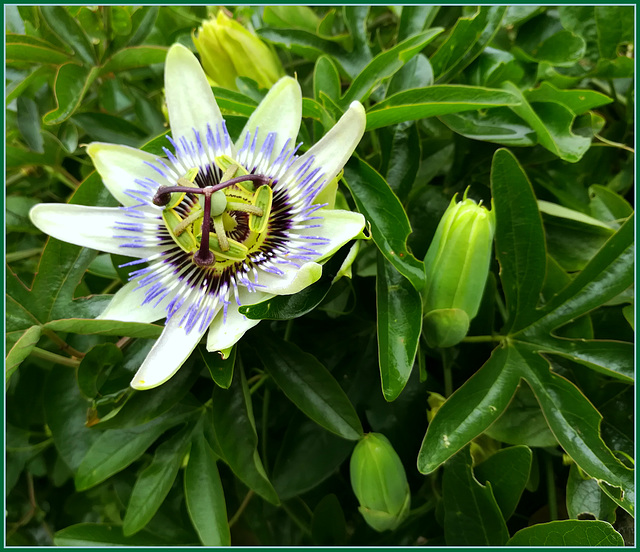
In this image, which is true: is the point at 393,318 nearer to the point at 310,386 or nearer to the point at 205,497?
the point at 310,386

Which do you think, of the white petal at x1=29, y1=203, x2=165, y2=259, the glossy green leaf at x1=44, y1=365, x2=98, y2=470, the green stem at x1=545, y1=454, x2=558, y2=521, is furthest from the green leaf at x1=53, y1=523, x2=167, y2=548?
the green stem at x1=545, y1=454, x2=558, y2=521

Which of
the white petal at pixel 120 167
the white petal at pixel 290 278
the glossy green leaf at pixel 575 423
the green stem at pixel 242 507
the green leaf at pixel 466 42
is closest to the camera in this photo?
the white petal at pixel 290 278

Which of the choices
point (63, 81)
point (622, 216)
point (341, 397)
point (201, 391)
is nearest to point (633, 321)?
point (622, 216)

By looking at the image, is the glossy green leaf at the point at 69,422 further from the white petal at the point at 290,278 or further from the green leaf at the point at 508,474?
the green leaf at the point at 508,474

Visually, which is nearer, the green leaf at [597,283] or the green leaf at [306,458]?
the green leaf at [597,283]

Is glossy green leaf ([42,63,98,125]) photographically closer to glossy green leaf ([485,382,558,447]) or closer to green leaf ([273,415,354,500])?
green leaf ([273,415,354,500])

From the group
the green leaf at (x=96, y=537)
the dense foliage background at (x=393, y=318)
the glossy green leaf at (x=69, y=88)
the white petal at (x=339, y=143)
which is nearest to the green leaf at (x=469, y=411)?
the dense foliage background at (x=393, y=318)
